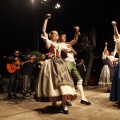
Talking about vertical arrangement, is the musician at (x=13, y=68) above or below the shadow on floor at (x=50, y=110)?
above

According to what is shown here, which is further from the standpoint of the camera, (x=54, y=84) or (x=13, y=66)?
(x=13, y=66)

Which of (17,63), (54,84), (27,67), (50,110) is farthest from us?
(27,67)

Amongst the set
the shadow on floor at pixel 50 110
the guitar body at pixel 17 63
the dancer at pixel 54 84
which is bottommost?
the shadow on floor at pixel 50 110

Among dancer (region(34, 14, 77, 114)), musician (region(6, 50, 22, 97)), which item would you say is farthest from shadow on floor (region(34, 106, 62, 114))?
musician (region(6, 50, 22, 97))

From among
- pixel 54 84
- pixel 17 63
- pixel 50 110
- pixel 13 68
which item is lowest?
pixel 50 110

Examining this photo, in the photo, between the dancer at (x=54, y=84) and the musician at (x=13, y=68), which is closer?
the dancer at (x=54, y=84)

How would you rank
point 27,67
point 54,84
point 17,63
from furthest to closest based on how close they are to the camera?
point 27,67 → point 17,63 → point 54,84

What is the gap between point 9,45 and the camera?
1602 centimetres

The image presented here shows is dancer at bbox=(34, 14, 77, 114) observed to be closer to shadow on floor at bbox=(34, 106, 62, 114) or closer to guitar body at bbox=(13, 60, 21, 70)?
shadow on floor at bbox=(34, 106, 62, 114)

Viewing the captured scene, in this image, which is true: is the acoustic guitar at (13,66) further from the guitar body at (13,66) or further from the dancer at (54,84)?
the dancer at (54,84)

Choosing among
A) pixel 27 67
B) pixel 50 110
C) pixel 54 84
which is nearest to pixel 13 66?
pixel 27 67

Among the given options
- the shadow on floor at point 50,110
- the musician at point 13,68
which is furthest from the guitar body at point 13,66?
the shadow on floor at point 50,110

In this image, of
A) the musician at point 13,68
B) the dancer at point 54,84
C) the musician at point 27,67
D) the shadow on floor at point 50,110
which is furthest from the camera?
the musician at point 27,67

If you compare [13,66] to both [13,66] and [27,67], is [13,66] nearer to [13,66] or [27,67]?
[13,66]
